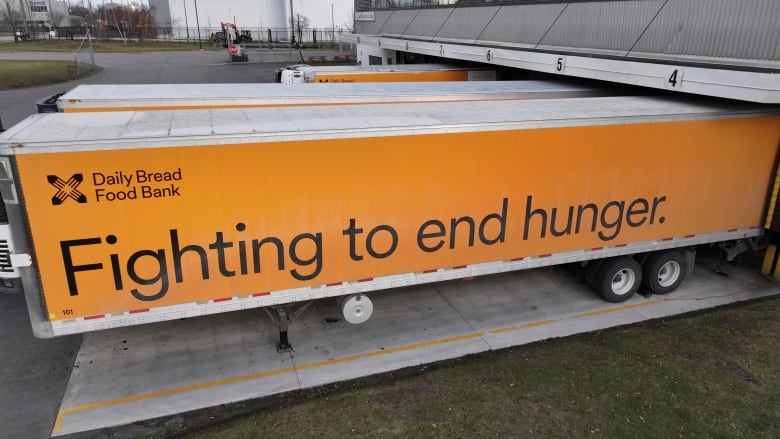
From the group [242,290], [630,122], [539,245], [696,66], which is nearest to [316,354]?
[242,290]

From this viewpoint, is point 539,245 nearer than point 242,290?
No

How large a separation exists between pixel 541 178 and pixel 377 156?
2.66m

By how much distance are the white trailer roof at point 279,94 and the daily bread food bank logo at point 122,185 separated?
393 centimetres

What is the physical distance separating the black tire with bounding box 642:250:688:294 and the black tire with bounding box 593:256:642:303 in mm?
185

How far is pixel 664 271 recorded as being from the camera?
988 centimetres

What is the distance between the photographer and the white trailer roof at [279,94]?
9547 mm

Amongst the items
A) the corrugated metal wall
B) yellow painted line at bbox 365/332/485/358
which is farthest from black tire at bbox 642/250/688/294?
the corrugated metal wall

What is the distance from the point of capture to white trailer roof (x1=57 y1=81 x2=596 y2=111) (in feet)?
31.3

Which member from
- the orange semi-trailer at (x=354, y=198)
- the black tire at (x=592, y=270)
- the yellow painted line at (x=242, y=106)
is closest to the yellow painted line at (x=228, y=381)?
the orange semi-trailer at (x=354, y=198)

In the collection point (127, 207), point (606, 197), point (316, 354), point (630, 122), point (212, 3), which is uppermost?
point (212, 3)

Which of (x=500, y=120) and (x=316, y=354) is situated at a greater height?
(x=500, y=120)

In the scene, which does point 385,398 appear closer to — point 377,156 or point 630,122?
point 377,156

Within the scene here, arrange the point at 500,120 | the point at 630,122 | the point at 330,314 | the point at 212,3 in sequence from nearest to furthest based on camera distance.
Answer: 1. the point at 500,120
2. the point at 630,122
3. the point at 330,314
4. the point at 212,3

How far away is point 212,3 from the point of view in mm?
86125
